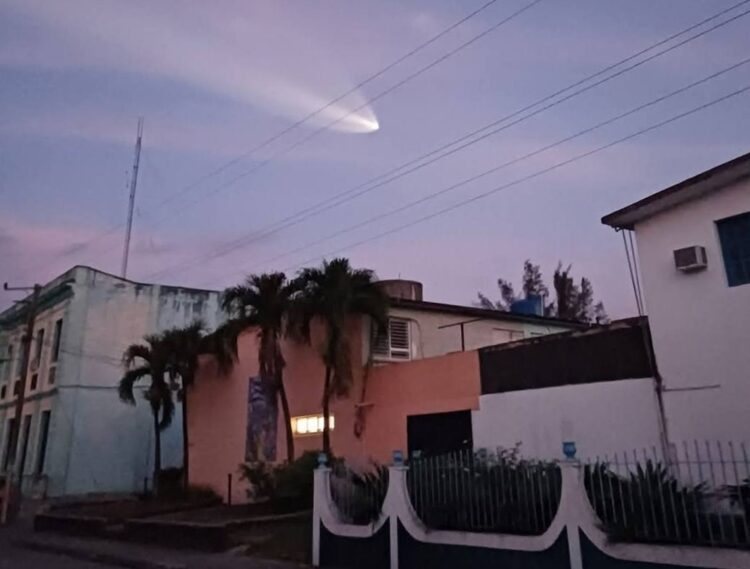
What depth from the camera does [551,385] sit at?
13203mm

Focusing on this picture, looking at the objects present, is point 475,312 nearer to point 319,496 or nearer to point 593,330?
point 593,330

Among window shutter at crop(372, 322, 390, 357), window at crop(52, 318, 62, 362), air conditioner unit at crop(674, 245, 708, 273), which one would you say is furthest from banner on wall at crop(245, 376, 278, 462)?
window at crop(52, 318, 62, 362)

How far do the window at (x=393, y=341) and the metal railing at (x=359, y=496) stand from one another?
5.35 meters

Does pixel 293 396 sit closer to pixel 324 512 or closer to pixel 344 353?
pixel 344 353

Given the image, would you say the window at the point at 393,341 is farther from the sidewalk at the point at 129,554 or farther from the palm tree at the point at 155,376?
the palm tree at the point at 155,376

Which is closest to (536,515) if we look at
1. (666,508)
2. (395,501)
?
(666,508)

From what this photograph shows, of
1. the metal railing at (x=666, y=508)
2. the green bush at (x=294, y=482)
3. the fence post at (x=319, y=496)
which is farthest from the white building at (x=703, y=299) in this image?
the green bush at (x=294, y=482)

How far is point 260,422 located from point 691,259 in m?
12.5

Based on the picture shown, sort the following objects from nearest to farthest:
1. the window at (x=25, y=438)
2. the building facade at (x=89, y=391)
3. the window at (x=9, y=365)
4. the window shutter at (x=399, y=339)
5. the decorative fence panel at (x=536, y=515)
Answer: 1. the decorative fence panel at (x=536, y=515)
2. the window shutter at (x=399, y=339)
3. the building facade at (x=89, y=391)
4. the window at (x=25, y=438)
5. the window at (x=9, y=365)

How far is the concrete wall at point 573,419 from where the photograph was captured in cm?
1172

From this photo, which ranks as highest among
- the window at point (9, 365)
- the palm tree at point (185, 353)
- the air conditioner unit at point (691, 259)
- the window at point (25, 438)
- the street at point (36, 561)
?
the window at point (9, 365)

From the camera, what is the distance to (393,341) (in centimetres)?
1802

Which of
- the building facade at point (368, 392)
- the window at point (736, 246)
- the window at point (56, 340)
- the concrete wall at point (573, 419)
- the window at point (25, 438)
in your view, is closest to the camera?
the window at point (736, 246)

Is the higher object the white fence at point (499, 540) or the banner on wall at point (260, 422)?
the banner on wall at point (260, 422)
